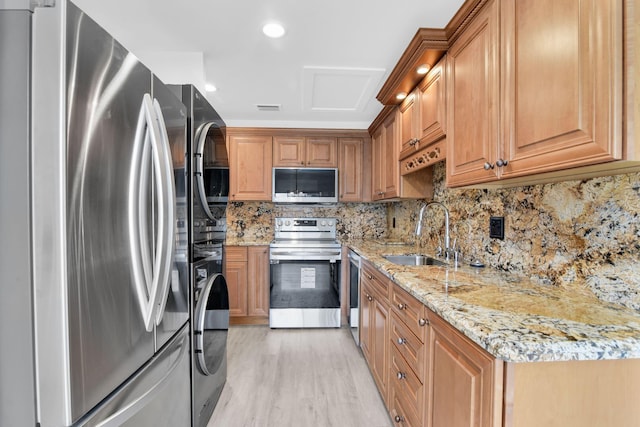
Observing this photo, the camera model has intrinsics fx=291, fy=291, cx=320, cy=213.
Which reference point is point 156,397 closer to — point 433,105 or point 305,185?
point 433,105

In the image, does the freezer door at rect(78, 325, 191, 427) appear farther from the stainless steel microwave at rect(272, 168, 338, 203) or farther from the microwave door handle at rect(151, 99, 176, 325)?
the stainless steel microwave at rect(272, 168, 338, 203)

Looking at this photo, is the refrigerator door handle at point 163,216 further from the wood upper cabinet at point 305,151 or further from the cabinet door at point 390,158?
the wood upper cabinet at point 305,151

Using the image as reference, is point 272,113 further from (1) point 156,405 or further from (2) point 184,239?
(1) point 156,405

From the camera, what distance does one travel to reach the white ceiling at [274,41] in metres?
1.60

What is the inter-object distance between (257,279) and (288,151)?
59.6 inches

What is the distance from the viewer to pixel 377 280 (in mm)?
1951

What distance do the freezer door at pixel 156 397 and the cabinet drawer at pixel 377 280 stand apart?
110 cm

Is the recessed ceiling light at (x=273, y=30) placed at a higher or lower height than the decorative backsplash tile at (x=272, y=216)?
higher

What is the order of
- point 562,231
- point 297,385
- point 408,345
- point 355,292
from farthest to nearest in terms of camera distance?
point 355,292 < point 297,385 < point 408,345 < point 562,231

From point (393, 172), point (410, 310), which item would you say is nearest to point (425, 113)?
point (393, 172)

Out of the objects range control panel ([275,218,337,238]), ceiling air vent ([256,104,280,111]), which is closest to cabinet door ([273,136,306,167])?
ceiling air vent ([256,104,280,111])

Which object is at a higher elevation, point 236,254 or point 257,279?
point 236,254

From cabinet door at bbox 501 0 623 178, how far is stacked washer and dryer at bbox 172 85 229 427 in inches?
55.7

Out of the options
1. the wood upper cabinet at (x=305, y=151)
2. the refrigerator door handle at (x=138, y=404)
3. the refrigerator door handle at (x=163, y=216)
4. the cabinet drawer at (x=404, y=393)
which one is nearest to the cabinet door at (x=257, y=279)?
the wood upper cabinet at (x=305, y=151)
